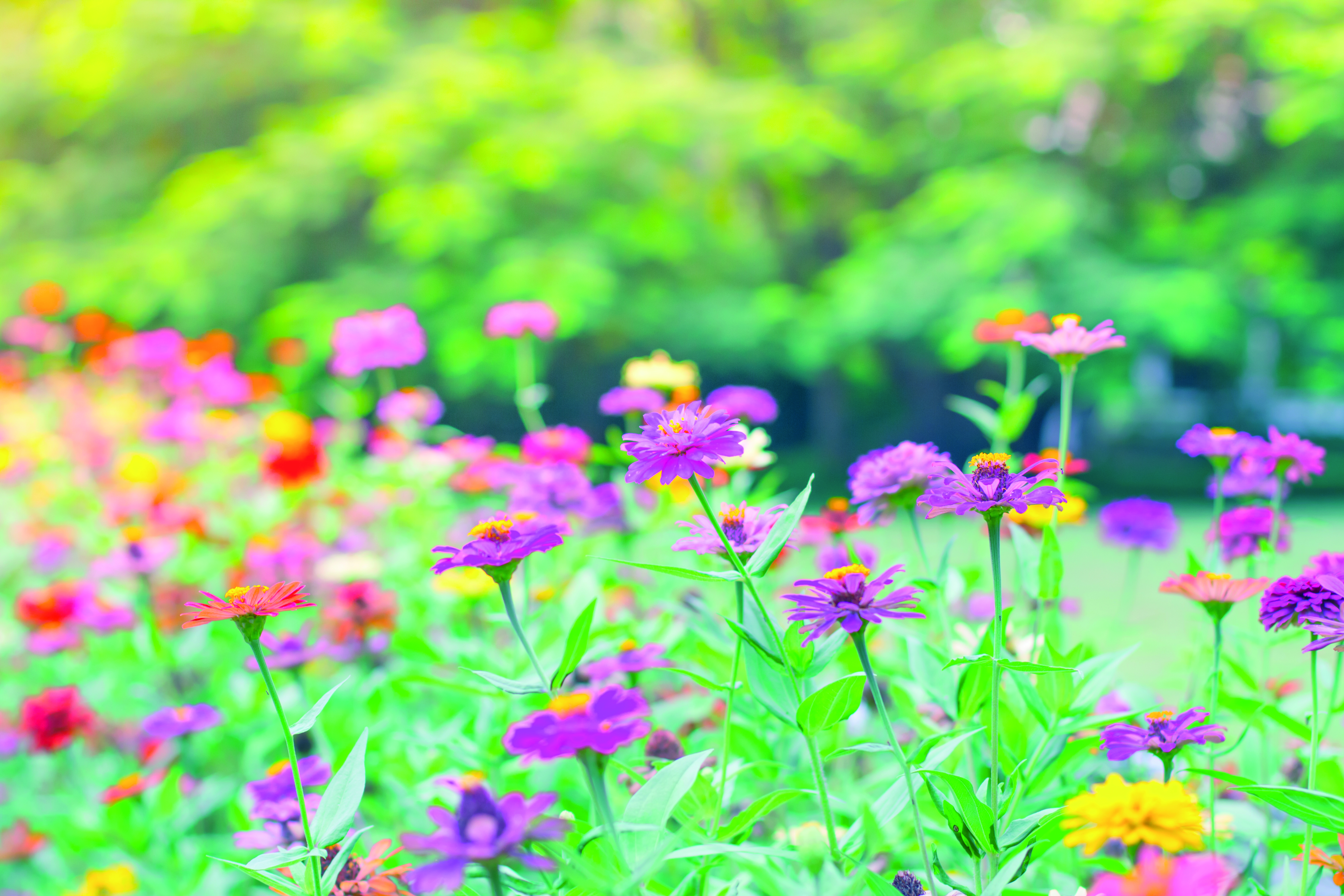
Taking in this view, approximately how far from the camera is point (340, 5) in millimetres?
6359

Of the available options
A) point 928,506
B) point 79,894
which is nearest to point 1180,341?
point 928,506

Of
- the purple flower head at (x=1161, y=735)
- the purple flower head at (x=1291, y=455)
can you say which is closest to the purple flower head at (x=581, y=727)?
the purple flower head at (x=1161, y=735)

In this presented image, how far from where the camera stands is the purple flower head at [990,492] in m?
0.64

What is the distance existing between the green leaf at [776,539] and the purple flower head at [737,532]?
0.08ft

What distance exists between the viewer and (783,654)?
0.65 m

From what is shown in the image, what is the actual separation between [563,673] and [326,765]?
1.42 feet

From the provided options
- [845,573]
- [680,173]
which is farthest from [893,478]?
[680,173]

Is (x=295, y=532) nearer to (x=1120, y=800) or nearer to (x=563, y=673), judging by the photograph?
(x=563, y=673)

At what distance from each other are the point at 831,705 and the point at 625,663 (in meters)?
0.34

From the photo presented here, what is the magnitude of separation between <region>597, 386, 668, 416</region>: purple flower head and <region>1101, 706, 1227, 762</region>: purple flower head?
2.66 feet

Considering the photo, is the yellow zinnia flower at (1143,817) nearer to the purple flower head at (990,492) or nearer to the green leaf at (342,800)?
the purple flower head at (990,492)

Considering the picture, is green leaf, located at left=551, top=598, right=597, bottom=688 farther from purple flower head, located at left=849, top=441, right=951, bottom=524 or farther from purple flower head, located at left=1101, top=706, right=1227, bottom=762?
purple flower head, located at left=1101, top=706, right=1227, bottom=762

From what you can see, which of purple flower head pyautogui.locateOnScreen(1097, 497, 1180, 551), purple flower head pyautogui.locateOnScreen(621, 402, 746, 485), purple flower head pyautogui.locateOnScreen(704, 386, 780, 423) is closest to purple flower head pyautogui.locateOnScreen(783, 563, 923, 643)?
purple flower head pyautogui.locateOnScreen(621, 402, 746, 485)

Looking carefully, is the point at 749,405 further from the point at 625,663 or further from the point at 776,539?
the point at 776,539
